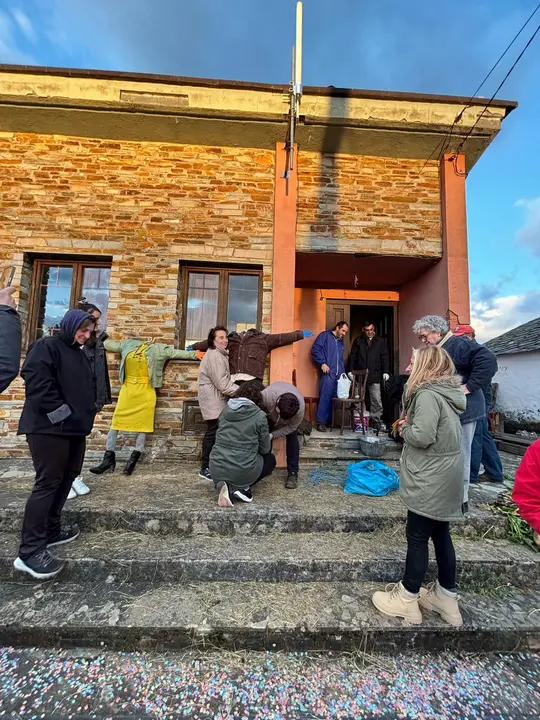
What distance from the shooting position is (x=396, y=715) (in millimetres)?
1763

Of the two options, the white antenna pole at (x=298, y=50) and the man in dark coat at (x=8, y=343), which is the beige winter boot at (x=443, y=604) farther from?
the white antenna pole at (x=298, y=50)

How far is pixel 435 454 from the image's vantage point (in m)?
2.27

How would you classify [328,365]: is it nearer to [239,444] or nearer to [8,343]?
[239,444]

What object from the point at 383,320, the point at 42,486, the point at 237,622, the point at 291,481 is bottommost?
the point at 237,622

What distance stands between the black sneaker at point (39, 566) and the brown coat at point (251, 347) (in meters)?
2.81

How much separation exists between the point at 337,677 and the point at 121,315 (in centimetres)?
475

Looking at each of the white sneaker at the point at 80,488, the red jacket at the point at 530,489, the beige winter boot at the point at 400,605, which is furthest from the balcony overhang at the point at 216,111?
A: the beige winter boot at the point at 400,605

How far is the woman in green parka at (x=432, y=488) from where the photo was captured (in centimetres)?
220

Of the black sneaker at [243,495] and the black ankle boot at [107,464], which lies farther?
the black ankle boot at [107,464]

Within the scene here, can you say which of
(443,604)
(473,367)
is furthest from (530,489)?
(473,367)

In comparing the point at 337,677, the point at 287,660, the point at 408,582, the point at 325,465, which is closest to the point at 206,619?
the point at 287,660

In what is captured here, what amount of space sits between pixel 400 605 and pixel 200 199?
18.0 ft

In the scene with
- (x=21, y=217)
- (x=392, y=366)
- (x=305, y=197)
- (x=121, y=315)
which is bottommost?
(x=392, y=366)

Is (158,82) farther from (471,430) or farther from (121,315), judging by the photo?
(471,430)
